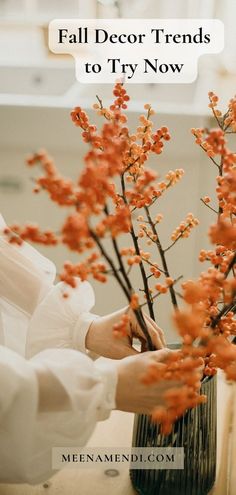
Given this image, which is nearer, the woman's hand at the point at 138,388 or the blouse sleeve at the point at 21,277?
the woman's hand at the point at 138,388

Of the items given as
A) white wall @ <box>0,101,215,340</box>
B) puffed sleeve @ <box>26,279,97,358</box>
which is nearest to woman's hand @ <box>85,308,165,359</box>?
puffed sleeve @ <box>26,279,97,358</box>

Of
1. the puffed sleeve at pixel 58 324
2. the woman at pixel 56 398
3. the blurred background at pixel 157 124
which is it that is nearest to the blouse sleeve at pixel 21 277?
the puffed sleeve at pixel 58 324

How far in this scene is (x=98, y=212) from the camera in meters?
0.51

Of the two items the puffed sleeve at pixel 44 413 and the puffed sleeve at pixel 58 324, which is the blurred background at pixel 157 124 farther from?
the puffed sleeve at pixel 44 413

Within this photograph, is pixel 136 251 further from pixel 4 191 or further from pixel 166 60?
pixel 4 191

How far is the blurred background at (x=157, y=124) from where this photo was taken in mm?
1879

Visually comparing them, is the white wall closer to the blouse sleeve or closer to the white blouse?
the blouse sleeve

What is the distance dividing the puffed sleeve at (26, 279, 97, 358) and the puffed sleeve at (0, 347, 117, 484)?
0.59ft

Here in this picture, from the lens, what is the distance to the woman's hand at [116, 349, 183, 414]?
0.64 metres

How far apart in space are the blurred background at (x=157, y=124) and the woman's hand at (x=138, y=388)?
4.27 ft

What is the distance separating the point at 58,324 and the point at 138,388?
0.22 meters

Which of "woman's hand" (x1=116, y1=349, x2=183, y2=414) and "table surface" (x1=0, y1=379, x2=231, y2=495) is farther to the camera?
"table surface" (x1=0, y1=379, x2=231, y2=495)

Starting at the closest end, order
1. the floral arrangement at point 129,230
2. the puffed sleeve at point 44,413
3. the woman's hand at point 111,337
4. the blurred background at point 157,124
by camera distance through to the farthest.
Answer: the floral arrangement at point 129,230, the puffed sleeve at point 44,413, the woman's hand at point 111,337, the blurred background at point 157,124

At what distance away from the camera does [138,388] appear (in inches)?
25.2
